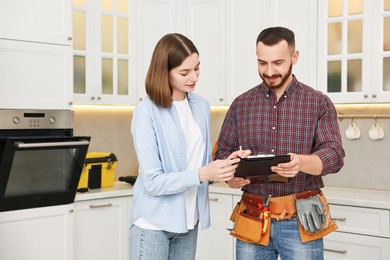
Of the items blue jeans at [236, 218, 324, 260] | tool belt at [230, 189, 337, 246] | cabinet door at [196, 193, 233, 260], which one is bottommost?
cabinet door at [196, 193, 233, 260]

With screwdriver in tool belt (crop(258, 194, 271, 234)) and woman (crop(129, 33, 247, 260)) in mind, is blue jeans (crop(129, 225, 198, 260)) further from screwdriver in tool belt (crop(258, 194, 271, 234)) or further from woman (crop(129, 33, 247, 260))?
screwdriver in tool belt (crop(258, 194, 271, 234))

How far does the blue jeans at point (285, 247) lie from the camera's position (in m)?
2.07

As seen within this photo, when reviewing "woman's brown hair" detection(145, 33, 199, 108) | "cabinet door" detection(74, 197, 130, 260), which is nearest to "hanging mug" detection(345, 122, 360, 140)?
"cabinet door" detection(74, 197, 130, 260)

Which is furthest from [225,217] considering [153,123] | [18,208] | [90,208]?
[153,123]

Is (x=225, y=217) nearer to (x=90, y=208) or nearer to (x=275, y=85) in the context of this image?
(x=90, y=208)

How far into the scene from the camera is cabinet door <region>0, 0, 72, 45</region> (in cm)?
326

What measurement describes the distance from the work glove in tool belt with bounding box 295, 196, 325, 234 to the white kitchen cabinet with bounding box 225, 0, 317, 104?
68.1 inches

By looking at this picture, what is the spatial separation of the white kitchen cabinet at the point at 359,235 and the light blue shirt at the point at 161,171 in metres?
1.49

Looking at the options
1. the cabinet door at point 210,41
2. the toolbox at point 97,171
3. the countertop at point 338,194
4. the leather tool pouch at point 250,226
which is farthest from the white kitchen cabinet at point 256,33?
the leather tool pouch at point 250,226

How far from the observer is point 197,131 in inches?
83.6

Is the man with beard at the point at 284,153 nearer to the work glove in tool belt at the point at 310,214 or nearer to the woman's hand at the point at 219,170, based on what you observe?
the work glove in tool belt at the point at 310,214

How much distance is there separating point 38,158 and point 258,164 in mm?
1749

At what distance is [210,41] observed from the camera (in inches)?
163

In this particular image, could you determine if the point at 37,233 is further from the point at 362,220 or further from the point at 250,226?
the point at 362,220
